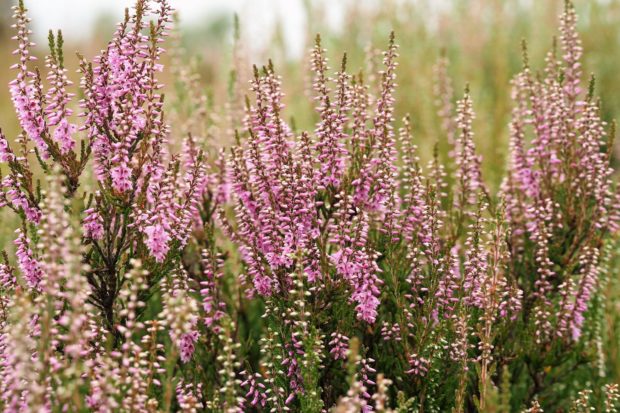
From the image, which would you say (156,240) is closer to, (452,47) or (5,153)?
(5,153)

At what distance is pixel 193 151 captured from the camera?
451cm

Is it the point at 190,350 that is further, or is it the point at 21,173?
the point at 190,350

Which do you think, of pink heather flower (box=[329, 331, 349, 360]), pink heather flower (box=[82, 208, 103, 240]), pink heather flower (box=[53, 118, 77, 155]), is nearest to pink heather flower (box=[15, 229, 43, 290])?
pink heather flower (box=[82, 208, 103, 240])

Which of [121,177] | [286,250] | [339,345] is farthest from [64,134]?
[339,345]

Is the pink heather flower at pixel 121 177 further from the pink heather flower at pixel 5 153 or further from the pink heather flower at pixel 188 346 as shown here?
the pink heather flower at pixel 188 346

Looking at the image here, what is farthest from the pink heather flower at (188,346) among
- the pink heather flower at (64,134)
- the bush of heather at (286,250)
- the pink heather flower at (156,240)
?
the pink heather flower at (64,134)

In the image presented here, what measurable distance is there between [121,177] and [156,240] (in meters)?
0.37

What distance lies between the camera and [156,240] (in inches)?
132

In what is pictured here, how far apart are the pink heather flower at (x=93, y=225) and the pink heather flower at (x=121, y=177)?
0.71ft

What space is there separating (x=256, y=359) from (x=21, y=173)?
210cm

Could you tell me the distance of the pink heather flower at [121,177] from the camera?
3338mm

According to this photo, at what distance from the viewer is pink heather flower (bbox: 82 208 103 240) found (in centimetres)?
344

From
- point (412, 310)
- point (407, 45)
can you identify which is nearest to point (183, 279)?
point (412, 310)

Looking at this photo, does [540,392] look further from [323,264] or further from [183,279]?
[183,279]
